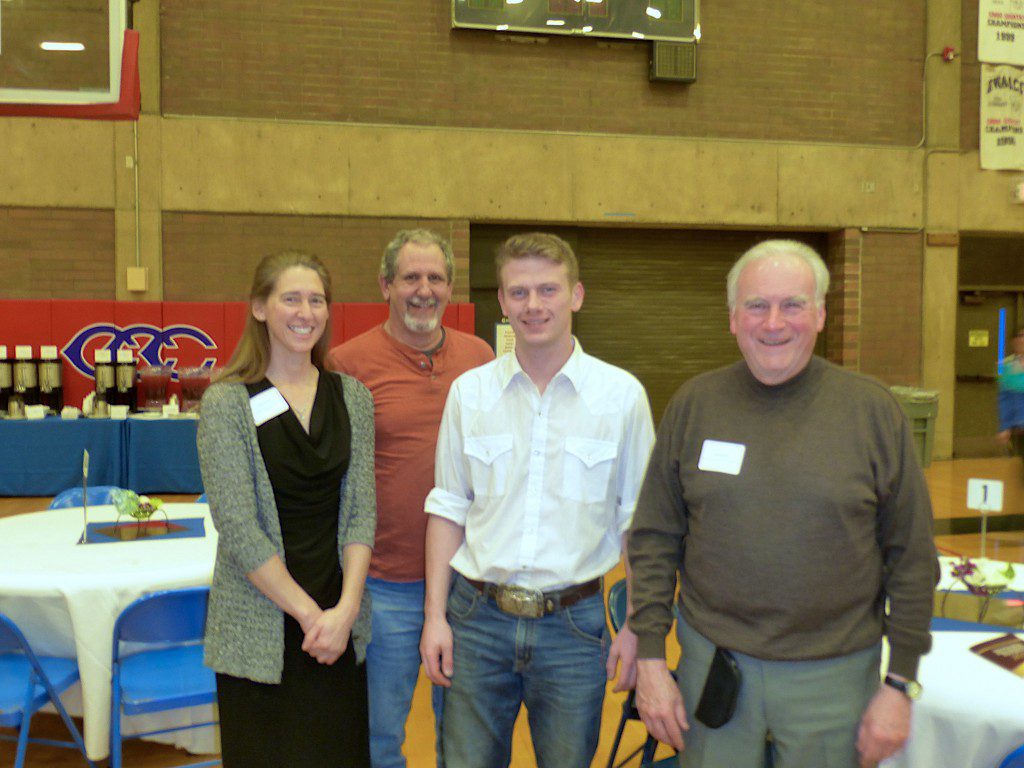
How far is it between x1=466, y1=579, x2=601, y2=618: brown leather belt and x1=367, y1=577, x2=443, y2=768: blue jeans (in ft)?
1.25

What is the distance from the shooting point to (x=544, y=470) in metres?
1.82

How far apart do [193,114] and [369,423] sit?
6.59m

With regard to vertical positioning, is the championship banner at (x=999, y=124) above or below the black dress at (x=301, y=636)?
above

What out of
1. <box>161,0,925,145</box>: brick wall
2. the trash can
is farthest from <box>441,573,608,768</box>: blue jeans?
the trash can

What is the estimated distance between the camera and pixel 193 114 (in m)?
7.58

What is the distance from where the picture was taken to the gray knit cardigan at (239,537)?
1772mm

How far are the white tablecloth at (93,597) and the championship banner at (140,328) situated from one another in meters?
4.53

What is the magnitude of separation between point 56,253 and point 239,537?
22.6 feet

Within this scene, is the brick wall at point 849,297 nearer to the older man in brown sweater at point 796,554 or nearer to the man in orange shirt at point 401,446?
the man in orange shirt at point 401,446

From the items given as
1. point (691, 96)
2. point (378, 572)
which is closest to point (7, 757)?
point (378, 572)

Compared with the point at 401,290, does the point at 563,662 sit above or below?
below

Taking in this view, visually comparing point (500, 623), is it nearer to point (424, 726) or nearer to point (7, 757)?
point (424, 726)

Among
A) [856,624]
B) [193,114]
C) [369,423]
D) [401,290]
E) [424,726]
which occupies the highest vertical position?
[193,114]

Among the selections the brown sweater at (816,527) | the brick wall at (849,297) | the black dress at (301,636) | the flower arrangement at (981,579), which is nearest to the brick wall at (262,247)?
the brick wall at (849,297)
